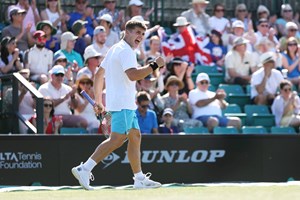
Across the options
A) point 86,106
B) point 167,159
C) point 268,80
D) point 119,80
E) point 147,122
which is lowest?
point 167,159

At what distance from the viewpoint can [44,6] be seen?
1841cm

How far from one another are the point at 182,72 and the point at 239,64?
5.13 ft

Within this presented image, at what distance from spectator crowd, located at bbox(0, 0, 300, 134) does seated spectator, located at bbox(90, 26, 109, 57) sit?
0.06 feet

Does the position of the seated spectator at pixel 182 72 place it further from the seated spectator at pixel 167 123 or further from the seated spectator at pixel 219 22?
the seated spectator at pixel 219 22

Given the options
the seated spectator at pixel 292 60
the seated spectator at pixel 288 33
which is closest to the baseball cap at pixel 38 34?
the seated spectator at pixel 292 60

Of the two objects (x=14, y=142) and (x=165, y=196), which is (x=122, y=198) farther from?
(x=14, y=142)

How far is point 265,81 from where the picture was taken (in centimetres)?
1659

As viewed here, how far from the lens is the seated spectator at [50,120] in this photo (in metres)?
13.9

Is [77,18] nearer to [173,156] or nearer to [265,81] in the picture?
[265,81]

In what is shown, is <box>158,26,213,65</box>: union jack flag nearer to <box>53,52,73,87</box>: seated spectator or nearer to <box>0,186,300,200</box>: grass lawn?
<box>53,52,73,87</box>: seated spectator

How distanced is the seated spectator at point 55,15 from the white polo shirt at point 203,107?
9.64 feet

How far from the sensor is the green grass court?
8003 mm

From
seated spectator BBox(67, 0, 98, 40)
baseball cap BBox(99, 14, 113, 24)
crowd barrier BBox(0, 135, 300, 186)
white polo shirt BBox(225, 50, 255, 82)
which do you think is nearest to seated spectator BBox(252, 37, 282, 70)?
white polo shirt BBox(225, 50, 255, 82)

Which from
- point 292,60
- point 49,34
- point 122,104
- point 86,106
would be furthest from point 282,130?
point 122,104
